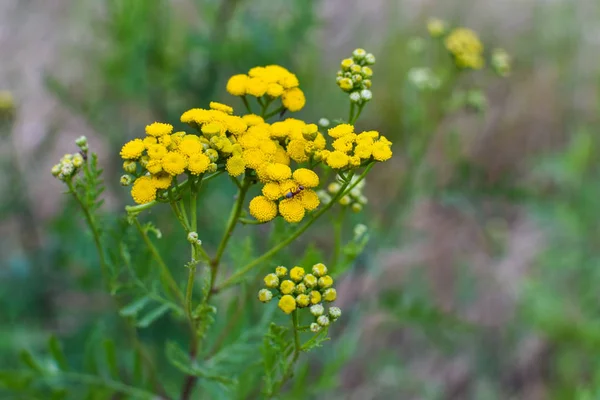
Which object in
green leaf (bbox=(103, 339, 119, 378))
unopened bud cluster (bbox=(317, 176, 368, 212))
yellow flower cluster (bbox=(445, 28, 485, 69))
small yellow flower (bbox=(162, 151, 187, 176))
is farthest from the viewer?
yellow flower cluster (bbox=(445, 28, 485, 69))

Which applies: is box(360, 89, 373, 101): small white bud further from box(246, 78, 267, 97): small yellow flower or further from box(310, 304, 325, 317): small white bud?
box(310, 304, 325, 317): small white bud

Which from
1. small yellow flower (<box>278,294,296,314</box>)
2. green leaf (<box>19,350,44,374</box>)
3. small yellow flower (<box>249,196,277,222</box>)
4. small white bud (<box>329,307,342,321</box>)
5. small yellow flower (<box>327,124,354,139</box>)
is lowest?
green leaf (<box>19,350,44,374</box>)

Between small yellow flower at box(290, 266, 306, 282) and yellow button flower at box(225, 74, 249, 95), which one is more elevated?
yellow button flower at box(225, 74, 249, 95)

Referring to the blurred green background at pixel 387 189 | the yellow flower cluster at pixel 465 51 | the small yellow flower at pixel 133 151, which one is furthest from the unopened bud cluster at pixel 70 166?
the yellow flower cluster at pixel 465 51

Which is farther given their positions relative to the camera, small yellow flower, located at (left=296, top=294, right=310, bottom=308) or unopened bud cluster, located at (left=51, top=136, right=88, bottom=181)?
unopened bud cluster, located at (left=51, top=136, right=88, bottom=181)

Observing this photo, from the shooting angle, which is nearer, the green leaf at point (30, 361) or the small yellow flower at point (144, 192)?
the small yellow flower at point (144, 192)

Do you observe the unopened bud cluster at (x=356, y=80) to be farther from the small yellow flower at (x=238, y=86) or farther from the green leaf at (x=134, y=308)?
the green leaf at (x=134, y=308)

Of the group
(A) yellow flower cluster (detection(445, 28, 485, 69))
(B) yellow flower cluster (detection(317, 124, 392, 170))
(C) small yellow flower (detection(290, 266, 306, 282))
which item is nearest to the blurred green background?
(A) yellow flower cluster (detection(445, 28, 485, 69))
